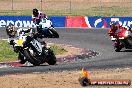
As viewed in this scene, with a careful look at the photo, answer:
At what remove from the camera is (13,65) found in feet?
66.9

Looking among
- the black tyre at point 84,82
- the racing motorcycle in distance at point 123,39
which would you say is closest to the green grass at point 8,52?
the racing motorcycle in distance at point 123,39

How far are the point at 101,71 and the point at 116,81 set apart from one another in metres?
3.85

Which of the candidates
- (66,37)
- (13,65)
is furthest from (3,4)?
(13,65)

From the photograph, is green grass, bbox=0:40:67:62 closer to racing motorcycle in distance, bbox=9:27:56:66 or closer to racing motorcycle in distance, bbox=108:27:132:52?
racing motorcycle in distance, bbox=108:27:132:52

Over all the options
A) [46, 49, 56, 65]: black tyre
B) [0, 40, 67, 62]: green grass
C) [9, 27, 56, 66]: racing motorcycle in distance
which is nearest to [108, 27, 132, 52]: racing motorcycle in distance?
[0, 40, 67, 62]: green grass

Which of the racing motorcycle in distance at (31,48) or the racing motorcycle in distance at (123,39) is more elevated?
the racing motorcycle in distance at (31,48)

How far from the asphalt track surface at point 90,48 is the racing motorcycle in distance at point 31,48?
334 millimetres

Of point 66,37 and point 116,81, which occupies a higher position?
point 116,81

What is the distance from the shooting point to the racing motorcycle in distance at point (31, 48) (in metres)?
19.3

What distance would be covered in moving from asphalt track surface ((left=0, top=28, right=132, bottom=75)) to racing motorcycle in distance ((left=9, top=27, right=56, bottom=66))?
1.10 feet

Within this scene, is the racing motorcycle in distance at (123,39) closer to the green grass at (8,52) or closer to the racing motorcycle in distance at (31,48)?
the green grass at (8,52)

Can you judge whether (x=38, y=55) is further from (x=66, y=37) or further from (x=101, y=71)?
(x=66, y=37)

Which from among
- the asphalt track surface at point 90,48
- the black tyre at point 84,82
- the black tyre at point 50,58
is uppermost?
the black tyre at point 84,82

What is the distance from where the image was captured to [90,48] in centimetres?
2862
